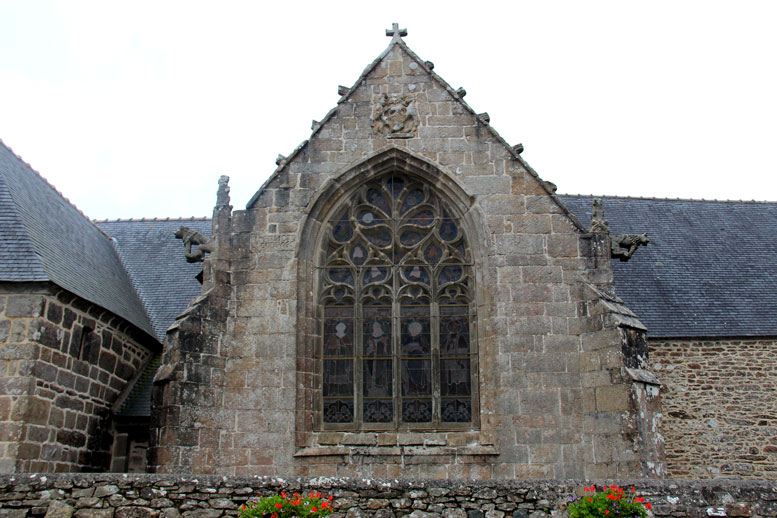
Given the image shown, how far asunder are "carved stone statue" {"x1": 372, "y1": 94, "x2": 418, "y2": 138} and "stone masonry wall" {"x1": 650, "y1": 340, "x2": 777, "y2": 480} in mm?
6009

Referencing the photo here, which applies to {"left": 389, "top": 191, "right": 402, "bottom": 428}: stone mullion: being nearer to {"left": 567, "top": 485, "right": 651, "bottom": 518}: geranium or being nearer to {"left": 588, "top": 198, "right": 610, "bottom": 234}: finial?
{"left": 588, "top": 198, "right": 610, "bottom": 234}: finial

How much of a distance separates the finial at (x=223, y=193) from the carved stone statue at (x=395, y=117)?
2.18 metres

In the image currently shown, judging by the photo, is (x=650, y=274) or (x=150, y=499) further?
(x=650, y=274)

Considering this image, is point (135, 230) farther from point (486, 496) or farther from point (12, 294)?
point (486, 496)

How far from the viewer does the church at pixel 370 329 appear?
29.8 ft

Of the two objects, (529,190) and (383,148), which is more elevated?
(383,148)

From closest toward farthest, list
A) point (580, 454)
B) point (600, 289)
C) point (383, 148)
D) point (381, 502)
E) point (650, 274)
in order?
point (381, 502)
point (580, 454)
point (600, 289)
point (383, 148)
point (650, 274)

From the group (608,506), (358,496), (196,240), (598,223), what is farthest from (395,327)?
(608,506)

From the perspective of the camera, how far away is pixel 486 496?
6.02 metres

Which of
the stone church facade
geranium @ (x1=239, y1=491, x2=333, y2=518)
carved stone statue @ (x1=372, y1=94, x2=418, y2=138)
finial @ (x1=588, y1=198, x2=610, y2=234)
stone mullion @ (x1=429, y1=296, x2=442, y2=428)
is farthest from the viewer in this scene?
carved stone statue @ (x1=372, y1=94, x2=418, y2=138)

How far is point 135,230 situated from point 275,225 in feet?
25.8

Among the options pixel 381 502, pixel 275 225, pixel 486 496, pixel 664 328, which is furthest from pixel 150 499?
pixel 664 328

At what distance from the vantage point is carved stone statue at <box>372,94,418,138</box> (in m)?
10.5

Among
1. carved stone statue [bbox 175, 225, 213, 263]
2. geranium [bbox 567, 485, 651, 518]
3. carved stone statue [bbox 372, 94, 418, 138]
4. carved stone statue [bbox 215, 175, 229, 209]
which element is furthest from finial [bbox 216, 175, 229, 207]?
geranium [bbox 567, 485, 651, 518]
